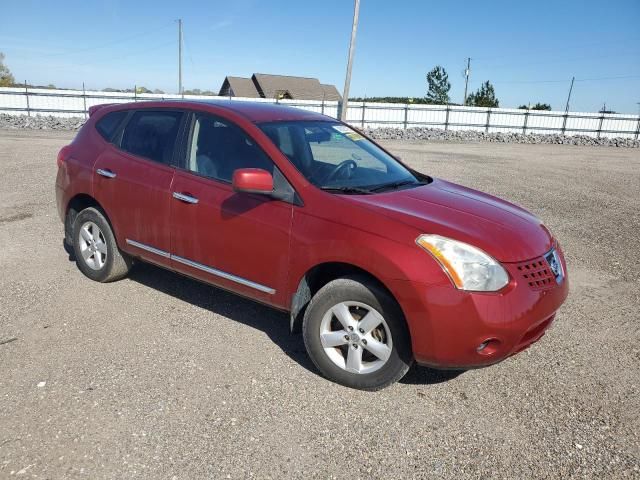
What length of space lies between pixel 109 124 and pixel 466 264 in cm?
363

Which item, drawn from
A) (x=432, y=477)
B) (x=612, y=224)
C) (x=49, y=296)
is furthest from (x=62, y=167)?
(x=612, y=224)

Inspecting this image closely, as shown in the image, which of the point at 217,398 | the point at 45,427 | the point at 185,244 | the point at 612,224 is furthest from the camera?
the point at 612,224

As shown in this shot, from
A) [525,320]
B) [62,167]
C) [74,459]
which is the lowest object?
[74,459]

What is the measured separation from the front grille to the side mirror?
1637 millimetres

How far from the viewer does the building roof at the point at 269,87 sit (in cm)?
5262

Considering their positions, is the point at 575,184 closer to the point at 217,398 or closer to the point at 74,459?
the point at 217,398

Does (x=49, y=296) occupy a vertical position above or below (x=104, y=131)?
below

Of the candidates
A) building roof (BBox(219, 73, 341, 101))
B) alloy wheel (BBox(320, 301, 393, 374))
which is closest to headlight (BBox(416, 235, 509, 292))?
alloy wheel (BBox(320, 301, 393, 374))

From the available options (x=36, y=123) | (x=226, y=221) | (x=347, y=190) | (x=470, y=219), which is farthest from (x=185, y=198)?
(x=36, y=123)

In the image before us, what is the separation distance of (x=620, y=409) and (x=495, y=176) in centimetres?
1133

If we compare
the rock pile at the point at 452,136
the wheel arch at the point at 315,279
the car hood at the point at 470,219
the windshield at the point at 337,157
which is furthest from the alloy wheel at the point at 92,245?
the rock pile at the point at 452,136

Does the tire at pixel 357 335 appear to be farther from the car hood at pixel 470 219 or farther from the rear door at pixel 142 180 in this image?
the rear door at pixel 142 180

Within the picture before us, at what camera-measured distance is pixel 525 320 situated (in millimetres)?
2998

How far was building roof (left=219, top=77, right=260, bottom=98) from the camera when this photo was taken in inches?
2062
